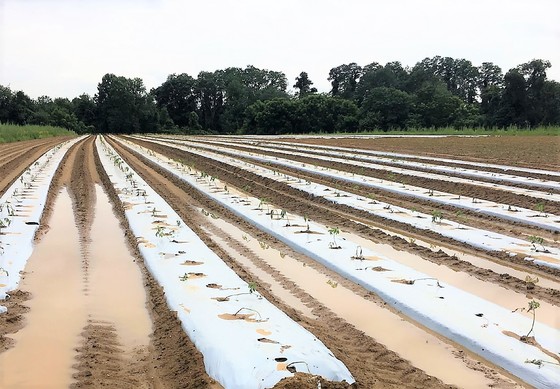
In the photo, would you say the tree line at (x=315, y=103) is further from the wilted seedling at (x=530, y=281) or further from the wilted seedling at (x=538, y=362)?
the wilted seedling at (x=538, y=362)

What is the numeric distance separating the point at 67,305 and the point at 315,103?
46.4 metres

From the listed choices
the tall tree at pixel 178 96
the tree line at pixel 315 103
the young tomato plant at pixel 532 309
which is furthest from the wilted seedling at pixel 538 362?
the tall tree at pixel 178 96

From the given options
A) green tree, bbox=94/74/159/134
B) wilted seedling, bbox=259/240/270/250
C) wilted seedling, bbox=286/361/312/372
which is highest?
green tree, bbox=94/74/159/134

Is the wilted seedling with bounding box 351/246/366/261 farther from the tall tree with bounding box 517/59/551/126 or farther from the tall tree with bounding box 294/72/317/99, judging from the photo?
the tall tree with bounding box 294/72/317/99

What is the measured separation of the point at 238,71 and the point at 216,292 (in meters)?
83.5

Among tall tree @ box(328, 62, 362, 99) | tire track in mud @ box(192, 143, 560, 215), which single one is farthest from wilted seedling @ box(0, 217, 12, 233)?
tall tree @ box(328, 62, 362, 99)

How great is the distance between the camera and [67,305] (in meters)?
3.75

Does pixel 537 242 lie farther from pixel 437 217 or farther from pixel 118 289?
pixel 118 289

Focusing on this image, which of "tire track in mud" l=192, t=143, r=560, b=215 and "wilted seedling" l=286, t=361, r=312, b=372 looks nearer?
"wilted seedling" l=286, t=361, r=312, b=372

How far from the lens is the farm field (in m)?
2.75

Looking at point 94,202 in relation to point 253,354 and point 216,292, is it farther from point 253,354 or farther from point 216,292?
point 253,354

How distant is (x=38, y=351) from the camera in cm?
302

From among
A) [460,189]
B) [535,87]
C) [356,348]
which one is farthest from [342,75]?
[356,348]

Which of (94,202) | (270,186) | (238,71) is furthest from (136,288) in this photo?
(238,71)
